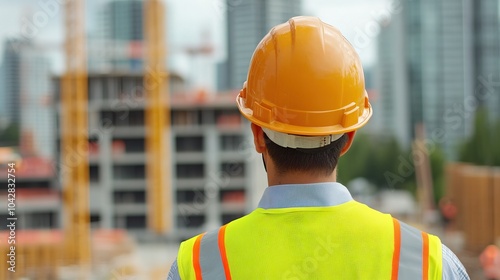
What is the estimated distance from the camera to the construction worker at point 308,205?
1.10 meters

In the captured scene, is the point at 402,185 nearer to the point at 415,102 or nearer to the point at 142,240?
the point at 415,102

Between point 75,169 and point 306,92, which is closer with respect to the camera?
point 306,92

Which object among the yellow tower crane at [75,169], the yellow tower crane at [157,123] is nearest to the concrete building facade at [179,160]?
the yellow tower crane at [157,123]

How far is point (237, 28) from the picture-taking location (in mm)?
38031

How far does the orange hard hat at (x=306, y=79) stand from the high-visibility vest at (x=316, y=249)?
0.50ft

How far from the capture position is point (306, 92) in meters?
1.16

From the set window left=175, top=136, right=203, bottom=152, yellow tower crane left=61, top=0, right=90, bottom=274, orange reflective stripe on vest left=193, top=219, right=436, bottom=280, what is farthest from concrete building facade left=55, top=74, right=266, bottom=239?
orange reflective stripe on vest left=193, top=219, right=436, bottom=280

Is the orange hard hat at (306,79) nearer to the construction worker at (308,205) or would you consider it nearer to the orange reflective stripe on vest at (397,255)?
the construction worker at (308,205)

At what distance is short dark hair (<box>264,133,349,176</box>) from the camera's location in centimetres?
117

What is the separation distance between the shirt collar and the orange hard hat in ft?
0.31

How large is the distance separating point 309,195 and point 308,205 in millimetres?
18

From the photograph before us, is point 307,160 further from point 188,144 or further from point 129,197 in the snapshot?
point 129,197

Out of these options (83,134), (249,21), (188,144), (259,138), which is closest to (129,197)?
(188,144)

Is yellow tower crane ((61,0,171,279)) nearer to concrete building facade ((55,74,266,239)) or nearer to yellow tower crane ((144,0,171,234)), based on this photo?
yellow tower crane ((144,0,171,234))
